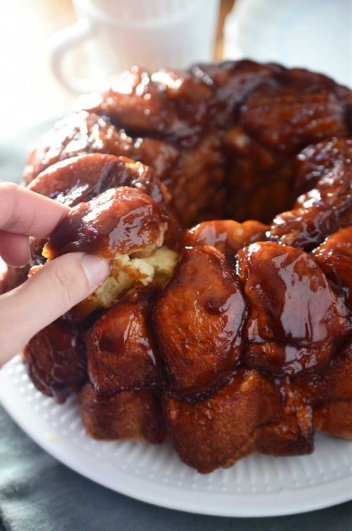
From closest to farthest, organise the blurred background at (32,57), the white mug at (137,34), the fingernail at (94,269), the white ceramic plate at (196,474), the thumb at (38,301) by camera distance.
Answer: the thumb at (38,301) < the fingernail at (94,269) < the white ceramic plate at (196,474) < the white mug at (137,34) < the blurred background at (32,57)

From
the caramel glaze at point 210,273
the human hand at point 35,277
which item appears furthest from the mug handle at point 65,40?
the human hand at point 35,277

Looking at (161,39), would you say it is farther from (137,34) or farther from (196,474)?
(196,474)

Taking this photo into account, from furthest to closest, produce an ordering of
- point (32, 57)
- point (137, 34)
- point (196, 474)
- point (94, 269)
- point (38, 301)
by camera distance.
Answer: point (32, 57), point (137, 34), point (196, 474), point (94, 269), point (38, 301)

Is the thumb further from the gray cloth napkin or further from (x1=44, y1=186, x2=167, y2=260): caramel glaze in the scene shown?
the gray cloth napkin

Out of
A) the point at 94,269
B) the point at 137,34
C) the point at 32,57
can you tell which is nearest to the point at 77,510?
the point at 94,269

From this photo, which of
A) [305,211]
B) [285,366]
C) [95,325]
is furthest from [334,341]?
[95,325]

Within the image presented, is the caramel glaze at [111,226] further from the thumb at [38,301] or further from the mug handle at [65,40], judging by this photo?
the mug handle at [65,40]

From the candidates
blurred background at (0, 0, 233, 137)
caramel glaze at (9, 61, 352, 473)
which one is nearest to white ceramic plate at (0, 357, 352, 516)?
caramel glaze at (9, 61, 352, 473)
